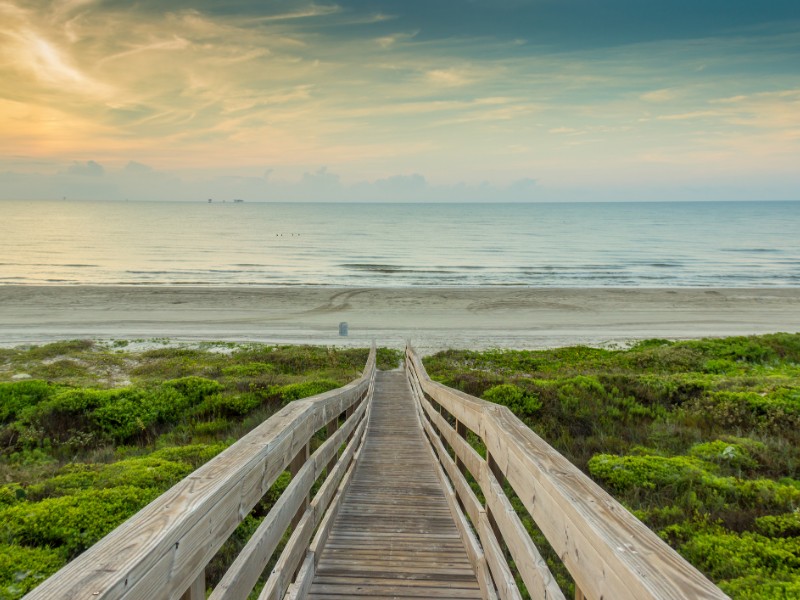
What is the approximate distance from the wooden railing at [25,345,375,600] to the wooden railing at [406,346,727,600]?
108cm

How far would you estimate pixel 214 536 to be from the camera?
70.8 inches

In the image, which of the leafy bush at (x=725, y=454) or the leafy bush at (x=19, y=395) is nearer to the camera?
the leafy bush at (x=725, y=454)

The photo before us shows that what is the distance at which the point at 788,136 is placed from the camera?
9912cm

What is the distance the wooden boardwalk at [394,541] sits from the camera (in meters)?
3.36

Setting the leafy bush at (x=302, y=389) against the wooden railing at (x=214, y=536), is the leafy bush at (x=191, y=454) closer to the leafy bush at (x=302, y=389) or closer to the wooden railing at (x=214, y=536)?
the leafy bush at (x=302, y=389)

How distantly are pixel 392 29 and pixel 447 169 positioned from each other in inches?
4519

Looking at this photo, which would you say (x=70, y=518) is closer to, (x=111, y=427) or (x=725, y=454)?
(x=111, y=427)

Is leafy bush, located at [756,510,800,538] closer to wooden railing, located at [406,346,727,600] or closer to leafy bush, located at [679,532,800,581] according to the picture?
leafy bush, located at [679,532,800,581]

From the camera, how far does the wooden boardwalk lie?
11.0 ft

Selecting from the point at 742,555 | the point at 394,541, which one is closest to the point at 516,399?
the point at 742,555

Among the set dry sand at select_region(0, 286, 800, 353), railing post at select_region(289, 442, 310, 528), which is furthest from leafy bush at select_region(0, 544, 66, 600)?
dry sand at select_region(0, 286, 800, 353)

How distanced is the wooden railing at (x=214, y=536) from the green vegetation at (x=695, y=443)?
115 inches

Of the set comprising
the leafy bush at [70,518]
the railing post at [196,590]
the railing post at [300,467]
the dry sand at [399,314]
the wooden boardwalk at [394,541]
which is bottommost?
the dry sand at [399,314]

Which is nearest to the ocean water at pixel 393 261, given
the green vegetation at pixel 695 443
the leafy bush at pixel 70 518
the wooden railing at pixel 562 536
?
the green vegetation at pixel 695 443
